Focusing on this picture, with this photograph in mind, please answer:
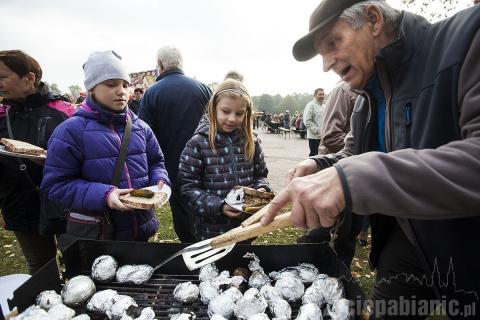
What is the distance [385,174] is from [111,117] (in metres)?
1.84

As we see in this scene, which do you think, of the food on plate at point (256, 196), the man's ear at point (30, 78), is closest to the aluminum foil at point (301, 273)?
the food on plate at point (256, 196)

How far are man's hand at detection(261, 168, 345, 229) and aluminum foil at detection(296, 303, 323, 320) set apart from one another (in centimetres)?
54

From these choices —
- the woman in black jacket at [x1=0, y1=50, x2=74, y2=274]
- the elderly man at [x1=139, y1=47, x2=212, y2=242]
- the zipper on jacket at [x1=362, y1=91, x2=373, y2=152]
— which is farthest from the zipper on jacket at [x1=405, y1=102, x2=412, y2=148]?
the woman in black jacket at [x1=0, y1=50, x2=74, y2=274]

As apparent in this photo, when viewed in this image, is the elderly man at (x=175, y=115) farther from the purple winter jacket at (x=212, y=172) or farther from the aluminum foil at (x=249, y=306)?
the aluminum foil at (x=249, y=306)

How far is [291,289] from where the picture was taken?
4.75 ft

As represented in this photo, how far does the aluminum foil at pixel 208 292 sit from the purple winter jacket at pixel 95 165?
→ 2.83 ft

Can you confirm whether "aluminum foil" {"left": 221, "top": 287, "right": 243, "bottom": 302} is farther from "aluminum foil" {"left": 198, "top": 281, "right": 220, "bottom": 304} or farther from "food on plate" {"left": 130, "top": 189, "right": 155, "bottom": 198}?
"food on plate" {"left": 130, "top": 189, "right": 155, "bottom": 198}

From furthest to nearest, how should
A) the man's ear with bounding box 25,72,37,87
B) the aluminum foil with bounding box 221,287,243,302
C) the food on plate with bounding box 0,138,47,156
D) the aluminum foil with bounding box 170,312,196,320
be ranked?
the man's ear with bounding box 25,72,37,87
the food on plate with bounding box 0,138,47,156
the aluminum foil with bounding box 221,287,243,302
the aluminum foil with bounding box 170,312,196,320

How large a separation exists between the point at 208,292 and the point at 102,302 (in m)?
0.51

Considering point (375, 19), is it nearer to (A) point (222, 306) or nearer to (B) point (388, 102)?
(B) point (388, 102)

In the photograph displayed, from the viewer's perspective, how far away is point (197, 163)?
2396 mm

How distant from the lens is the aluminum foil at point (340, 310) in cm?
124

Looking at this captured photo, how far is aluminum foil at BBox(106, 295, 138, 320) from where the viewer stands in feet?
4.29

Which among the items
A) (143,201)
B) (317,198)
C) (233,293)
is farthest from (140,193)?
(317,198)
